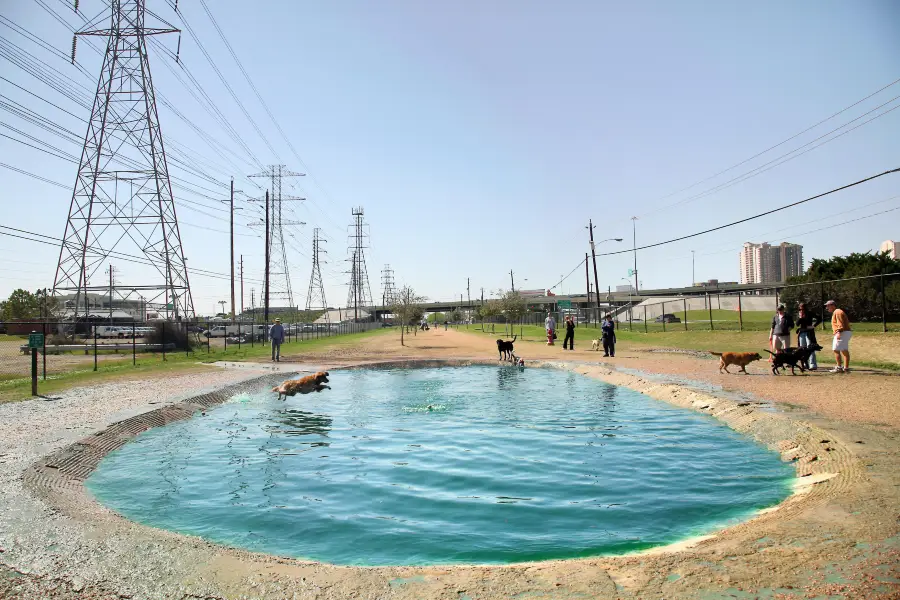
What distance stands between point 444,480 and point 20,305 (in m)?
80.0

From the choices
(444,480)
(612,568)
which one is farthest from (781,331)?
(612,568)

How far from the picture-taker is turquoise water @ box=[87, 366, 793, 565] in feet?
22.4

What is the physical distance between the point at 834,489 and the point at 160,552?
7.13 meters

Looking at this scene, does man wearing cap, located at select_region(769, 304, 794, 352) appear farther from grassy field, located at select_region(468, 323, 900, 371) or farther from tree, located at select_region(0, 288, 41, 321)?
tree, located at select_region(0, 288, 41, 321)

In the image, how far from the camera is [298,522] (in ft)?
24.2

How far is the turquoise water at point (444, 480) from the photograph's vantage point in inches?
268

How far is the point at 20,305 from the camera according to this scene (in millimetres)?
70875

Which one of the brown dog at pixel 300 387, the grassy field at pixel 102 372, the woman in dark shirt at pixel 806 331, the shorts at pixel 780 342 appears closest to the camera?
the grassy field at pixel 102 372

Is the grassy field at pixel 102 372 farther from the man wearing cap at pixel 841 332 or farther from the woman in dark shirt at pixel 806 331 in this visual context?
the man wearing cap at pixel 841 332

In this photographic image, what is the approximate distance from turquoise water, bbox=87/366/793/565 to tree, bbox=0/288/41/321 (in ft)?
227

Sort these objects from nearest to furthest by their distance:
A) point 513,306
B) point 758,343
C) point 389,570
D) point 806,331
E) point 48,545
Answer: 1. point 389,570
2. point 48,545
3. point 806,331
4. point 758,343
5. point 513,306

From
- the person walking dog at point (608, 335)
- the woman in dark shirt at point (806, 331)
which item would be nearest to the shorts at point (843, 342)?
the woman in dark shirt at point (806, 331)

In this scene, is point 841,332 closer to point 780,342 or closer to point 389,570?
point 780,342

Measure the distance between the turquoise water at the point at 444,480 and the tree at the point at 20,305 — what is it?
69.1 m
